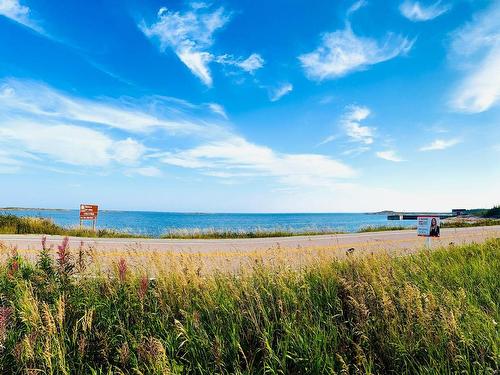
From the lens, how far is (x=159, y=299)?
18.2ft

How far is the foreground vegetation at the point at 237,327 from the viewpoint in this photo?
3.83 meters

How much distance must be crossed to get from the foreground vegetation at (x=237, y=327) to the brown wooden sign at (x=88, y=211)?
71.8 feet

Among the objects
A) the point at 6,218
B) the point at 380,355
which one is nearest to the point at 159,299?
the point at 380,355

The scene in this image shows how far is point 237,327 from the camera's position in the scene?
465 centimetres

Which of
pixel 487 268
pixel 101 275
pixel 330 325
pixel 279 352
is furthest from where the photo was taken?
pixel 487 268

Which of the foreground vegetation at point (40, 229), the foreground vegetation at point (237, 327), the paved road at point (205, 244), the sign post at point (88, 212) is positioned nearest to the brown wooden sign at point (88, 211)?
the sign post at point (88, 212)

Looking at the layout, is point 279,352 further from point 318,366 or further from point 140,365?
point 140,365

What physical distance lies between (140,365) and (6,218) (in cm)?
3008

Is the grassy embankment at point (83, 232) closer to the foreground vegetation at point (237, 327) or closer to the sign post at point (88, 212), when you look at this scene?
the sign post at point (88, 212)

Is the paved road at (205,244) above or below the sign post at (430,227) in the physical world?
below

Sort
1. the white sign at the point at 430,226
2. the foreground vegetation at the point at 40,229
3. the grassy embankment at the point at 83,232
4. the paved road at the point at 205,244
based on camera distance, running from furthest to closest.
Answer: the grassy embankment at the point at 83,232 → the foreground vegetation at the point at 40,229 → the paved road at the point at 205,244 → the white sign at the point at 430,226

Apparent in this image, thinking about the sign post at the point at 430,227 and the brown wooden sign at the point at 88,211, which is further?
the brown wooden sign at the point at 88,211

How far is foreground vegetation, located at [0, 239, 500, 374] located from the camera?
3.83m

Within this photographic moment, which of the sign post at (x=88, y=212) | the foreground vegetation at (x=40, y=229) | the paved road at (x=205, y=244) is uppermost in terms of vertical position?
the sign post at (x=88, y=212)
